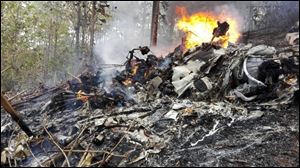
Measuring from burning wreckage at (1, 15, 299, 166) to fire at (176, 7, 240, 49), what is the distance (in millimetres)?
7076

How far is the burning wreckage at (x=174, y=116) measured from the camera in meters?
6.09

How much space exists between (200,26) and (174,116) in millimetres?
15342

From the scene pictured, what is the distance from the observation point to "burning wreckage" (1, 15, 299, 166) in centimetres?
609

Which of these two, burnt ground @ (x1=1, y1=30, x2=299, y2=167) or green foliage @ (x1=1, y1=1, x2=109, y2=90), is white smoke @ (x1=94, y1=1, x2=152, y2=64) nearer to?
green foliage @ (x1=1, y1=1, x2=109, y2=90)

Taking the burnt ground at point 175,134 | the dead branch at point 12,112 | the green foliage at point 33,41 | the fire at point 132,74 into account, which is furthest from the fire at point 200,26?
the dead branch at point 12,112

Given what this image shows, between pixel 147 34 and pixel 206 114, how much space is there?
45.0 m

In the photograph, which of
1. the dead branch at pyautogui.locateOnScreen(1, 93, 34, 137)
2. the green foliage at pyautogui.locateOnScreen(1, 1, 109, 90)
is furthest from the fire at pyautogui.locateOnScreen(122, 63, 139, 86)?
the green foliage at pyautogui.locateOnScreen(1, 1, 109, 90)

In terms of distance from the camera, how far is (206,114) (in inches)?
320

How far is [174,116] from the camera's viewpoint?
8180mm

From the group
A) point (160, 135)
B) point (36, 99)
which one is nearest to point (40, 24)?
point (36, 99)

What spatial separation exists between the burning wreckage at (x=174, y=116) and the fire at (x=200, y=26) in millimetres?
7076

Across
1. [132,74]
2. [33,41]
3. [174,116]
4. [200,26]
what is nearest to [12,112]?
[174,116]

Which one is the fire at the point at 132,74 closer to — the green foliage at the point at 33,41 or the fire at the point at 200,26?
the fire at the point at 200,26

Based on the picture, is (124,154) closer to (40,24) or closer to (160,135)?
(160,135)
